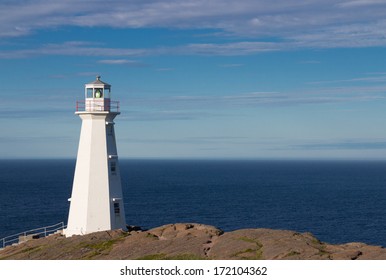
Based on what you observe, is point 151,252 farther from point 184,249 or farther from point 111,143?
point 111,143

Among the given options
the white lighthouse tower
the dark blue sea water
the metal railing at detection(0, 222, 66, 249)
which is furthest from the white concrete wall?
the dark blue sea water

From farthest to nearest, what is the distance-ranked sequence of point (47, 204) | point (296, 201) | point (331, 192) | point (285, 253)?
1. point (331, 192)
2. point (296, 201)
3. point (47, 204)
4. point (285, 253)

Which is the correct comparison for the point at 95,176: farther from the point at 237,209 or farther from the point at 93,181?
the point at 237,209

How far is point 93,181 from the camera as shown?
37.4 meters

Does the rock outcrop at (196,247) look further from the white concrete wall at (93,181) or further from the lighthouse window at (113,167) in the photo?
the lighthouse window at (113,167)

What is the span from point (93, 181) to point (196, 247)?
11370 mm

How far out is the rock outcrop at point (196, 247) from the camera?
2650 cm

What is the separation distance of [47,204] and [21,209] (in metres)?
8.19

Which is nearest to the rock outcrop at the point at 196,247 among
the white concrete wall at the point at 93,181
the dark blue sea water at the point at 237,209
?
the white concrete wall at the point at 93,181

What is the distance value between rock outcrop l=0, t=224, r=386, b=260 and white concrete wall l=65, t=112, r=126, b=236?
113 inches

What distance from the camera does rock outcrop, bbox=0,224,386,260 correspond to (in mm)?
26500

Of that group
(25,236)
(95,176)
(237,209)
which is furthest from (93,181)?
(237,209)
